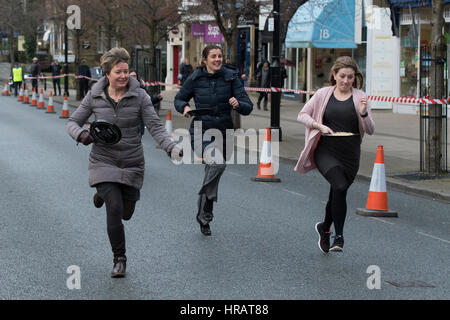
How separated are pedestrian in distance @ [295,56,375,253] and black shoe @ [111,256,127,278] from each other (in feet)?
6.27

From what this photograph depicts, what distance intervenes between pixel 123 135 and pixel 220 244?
6.00 feet

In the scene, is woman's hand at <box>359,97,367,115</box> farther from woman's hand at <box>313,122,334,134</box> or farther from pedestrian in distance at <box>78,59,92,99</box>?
pedestrian in distance at <box>78,59,92,99</box>

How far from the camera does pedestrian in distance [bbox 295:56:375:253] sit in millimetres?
7297

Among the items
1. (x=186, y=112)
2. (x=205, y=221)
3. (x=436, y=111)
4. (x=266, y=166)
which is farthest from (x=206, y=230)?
(x=436, y=111)

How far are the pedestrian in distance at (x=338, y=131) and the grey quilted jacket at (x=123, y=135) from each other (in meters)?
1.55

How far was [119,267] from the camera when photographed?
648 centimetres

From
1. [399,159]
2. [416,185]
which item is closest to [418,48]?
[399,159]

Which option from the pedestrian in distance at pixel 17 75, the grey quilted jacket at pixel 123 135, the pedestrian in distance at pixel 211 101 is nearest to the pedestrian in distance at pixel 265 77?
the pedestrian in distance at pixel 17 75

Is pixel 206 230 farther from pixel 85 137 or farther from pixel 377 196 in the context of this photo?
pixel 377 196

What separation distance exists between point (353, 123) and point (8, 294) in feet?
10.7

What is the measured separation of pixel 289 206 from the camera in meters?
10.3

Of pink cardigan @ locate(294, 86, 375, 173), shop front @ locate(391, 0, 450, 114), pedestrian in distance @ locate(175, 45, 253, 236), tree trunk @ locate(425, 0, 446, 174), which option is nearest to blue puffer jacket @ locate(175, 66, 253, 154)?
pedestrian in distance @ locate(175, 45, 253, 236)
